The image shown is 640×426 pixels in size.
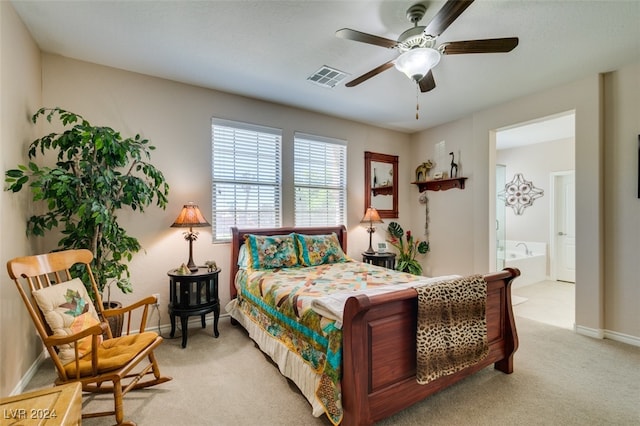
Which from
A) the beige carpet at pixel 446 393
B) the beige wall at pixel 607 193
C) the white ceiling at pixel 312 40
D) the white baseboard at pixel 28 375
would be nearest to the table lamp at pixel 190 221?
the beige carpet at pixel 446 393

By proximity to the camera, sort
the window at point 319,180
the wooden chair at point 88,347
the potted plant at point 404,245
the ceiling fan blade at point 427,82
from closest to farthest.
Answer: the wooden chair at point 88,347 → the ceiling fan blade at point 427,82 → the window at point 319,180 → the potted plant at point 404,245

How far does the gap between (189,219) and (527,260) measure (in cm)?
584

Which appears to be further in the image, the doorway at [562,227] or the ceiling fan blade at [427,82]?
the doorway at [562,227]

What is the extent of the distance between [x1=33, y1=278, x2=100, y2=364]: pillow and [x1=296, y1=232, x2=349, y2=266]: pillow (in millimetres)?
2051

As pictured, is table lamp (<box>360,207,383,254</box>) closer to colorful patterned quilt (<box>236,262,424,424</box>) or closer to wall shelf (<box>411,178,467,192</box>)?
colorful patterned quilt (<box>236,262,424,424</box>)

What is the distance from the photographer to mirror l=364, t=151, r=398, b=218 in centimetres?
487

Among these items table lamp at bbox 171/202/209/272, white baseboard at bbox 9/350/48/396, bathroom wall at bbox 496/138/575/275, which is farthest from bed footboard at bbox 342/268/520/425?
bathroom wall at bbox 496/138/575/275

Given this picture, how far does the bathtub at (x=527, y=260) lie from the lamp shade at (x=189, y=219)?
4.53 m

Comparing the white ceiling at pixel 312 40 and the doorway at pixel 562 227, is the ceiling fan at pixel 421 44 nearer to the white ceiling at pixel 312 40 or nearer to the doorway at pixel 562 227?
the white ceiling at pixel 312 40

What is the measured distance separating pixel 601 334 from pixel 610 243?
0.98 metres

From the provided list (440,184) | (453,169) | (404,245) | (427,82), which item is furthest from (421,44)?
(404,245)

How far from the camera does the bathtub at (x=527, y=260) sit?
5.23m

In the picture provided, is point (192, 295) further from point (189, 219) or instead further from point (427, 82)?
point (427, 82)

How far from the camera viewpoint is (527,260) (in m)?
5.42
